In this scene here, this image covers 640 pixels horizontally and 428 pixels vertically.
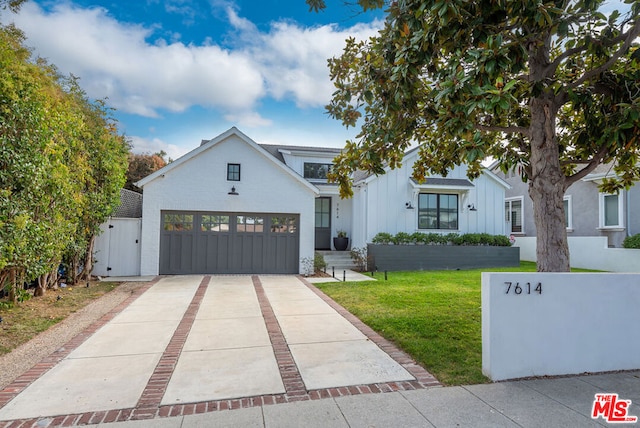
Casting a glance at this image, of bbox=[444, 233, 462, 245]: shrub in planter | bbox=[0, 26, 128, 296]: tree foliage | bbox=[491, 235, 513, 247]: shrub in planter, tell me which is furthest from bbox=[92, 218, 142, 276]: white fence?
bbox=[491, 235, 513, 247]: shrub in planter

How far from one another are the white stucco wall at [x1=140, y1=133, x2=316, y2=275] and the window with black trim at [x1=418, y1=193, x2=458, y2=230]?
5274 millimetres

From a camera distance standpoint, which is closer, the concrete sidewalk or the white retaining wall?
the concrete sidewalk

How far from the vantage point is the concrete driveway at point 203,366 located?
3.24 metres

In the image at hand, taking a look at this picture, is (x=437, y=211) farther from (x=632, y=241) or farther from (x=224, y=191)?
(x=224, y=191)

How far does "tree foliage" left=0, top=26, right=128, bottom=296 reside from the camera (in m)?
5.58

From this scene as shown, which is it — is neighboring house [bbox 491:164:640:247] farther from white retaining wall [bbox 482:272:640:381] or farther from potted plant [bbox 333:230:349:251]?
white retaining wall [bbox 482:272:640:381]

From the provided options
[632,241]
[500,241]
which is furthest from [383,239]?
[632,241]

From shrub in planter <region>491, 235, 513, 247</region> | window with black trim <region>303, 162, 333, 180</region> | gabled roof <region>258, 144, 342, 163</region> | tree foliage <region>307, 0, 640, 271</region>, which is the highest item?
gabled roof <region>258, 144, 342, 163</region>

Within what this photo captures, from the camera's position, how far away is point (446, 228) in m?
15.0

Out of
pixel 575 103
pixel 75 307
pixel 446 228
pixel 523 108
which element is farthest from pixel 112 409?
pixel 446 228

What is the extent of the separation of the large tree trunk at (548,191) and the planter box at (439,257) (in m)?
8.32

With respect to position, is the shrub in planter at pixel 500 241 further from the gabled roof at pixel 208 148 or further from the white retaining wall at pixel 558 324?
the white retaining wall at pixel 558 324

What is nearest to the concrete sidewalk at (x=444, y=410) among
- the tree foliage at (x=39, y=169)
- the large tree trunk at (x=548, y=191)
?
the large tree trunk at (x=548, y=191)

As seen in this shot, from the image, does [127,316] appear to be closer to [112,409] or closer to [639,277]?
[112,409]
